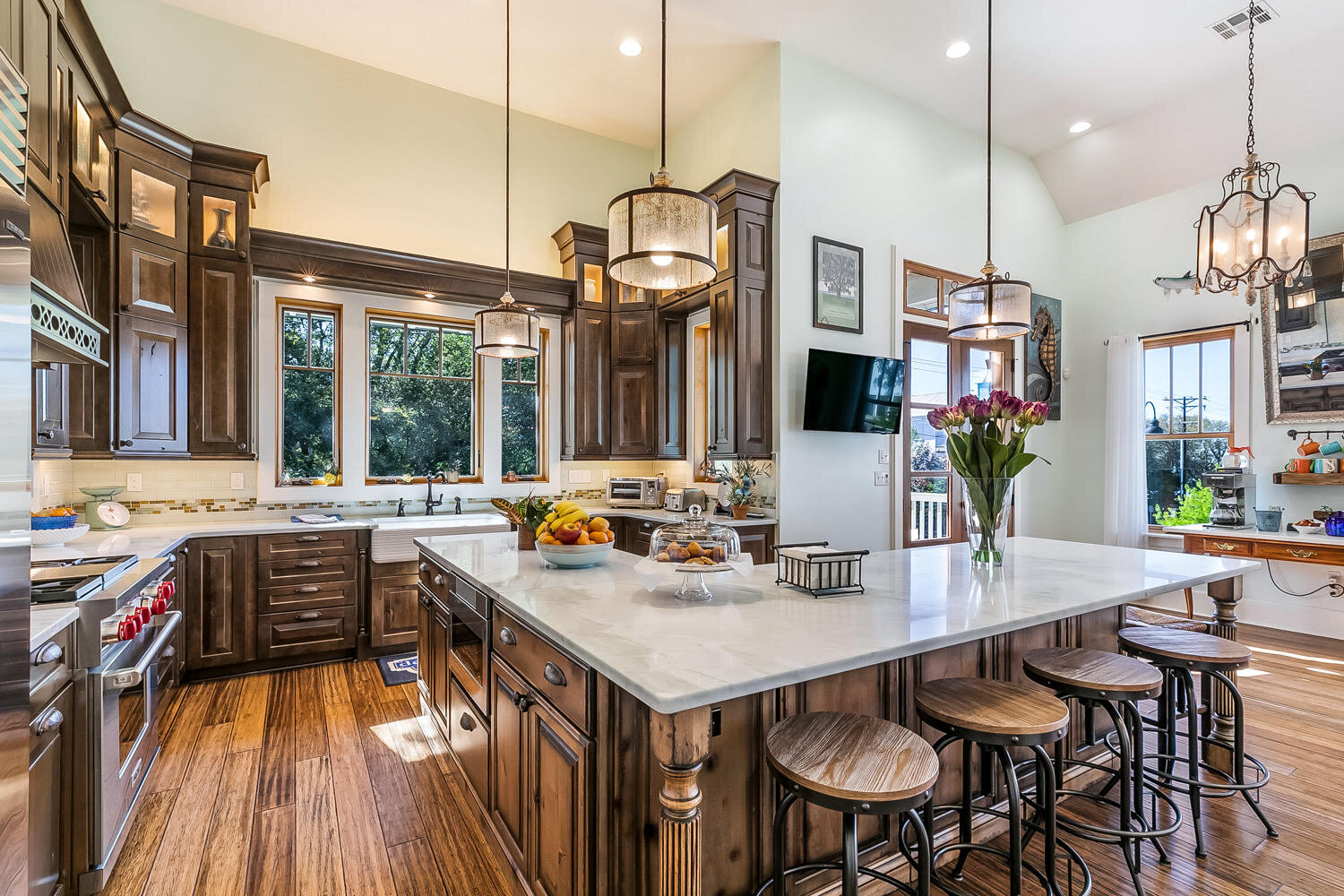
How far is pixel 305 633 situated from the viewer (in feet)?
13.3

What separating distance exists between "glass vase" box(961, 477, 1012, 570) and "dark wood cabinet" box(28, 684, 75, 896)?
293 cm

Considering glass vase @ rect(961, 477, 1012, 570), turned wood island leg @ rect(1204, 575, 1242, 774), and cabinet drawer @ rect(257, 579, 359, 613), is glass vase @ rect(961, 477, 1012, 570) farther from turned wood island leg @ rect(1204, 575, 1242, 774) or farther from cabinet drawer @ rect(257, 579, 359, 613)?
cabinet drawer @ rect(257, 579, 359, 613)

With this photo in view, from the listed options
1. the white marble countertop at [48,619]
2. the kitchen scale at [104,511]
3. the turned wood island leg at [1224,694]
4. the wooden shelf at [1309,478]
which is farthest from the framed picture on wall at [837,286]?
the kitchen scale at [104,511]

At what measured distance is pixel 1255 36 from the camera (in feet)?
14.6

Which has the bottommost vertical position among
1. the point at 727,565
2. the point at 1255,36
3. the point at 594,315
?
the point at 727,565

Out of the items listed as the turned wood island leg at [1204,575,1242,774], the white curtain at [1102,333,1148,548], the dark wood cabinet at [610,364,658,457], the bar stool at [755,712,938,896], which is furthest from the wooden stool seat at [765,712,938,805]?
the white curtain at [1102,333,1148,548]

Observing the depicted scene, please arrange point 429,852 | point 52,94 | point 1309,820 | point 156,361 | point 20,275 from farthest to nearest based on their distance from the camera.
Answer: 1. point 156,361
2. point 52,94
3. point 1309,820
4. point 429,852
5. point 20,275

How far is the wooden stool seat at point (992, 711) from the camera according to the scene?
5.05 feet

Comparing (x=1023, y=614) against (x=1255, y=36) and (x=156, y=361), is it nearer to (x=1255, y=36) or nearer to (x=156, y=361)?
(x=156, y=361)

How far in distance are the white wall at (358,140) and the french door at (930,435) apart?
317cm

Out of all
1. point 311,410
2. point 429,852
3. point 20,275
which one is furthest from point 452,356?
point 20,275

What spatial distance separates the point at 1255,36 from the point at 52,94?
7158 millimetres

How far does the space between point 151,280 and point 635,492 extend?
11.5ft

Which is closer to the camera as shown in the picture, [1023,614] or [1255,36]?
[1023,614]
